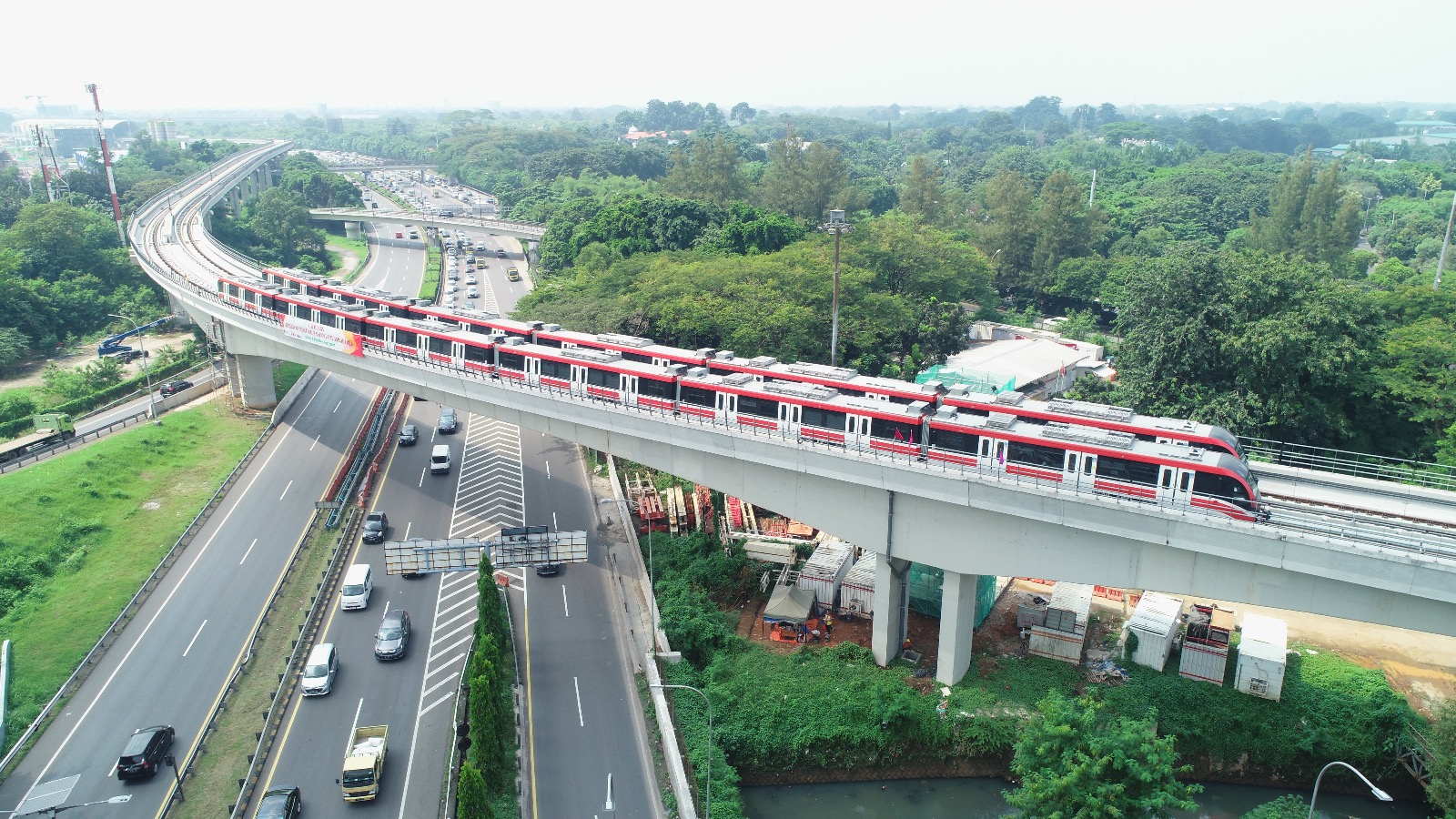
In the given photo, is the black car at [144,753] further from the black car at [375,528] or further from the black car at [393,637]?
the black car at [375,528]

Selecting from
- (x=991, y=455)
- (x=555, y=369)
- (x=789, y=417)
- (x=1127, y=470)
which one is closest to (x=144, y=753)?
(x=555, y=369)

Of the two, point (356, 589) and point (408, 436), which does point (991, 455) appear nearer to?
point (356, 589)

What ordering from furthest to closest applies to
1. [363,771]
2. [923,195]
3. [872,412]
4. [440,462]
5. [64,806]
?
[923,195] → [440,462] → [872,412] → [363,771] → [64,806]

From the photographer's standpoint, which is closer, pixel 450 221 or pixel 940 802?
pixel 940 802

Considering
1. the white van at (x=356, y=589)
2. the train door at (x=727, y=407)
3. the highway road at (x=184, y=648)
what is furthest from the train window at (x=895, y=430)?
the highway road at (x=184, y=648)

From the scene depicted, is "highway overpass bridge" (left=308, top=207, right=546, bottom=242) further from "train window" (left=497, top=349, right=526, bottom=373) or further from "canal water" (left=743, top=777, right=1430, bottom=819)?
"canal water" (left=743, top=777, right=1430, bottom=819)

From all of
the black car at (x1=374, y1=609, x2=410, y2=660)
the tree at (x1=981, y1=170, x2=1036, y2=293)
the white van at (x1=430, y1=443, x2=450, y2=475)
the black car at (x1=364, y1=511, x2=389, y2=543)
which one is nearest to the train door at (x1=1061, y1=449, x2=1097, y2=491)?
the black car at (x1=374, y1=609, x2=410, y2=660)
